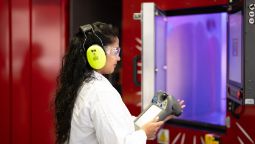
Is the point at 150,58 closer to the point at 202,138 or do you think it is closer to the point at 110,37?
the point at 110,37

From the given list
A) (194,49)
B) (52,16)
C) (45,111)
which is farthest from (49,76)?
(194,49)

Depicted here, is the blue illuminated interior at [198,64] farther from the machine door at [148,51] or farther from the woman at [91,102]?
the woman at [91,102]

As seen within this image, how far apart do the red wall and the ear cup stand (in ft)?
6.21

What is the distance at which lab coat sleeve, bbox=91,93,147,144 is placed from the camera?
1965mm

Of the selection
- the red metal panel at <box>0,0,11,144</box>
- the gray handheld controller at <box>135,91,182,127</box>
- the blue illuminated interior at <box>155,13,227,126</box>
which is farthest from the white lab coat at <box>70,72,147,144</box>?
the red metal panel at <box>0,0,11,144</box>

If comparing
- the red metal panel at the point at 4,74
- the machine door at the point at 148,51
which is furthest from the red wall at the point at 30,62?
the machine door at the point at 148,51

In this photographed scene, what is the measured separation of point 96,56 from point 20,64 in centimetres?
211

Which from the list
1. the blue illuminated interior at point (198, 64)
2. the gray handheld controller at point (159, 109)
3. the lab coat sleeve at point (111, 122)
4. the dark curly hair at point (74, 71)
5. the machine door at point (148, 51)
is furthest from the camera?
the blue illuminated interior at point (198, 64)

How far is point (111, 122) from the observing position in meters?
1.97

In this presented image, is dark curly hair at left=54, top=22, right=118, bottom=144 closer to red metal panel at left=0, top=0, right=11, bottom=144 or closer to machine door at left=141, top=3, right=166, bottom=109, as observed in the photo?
machine door at left=141, top=3, right=166, bottom=109

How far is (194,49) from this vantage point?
377 centimetres

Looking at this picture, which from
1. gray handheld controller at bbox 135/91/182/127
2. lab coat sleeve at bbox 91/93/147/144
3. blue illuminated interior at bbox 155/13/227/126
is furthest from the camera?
blue illuminated interior at bbox 155/13/227/126

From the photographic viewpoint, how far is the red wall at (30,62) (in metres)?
3.92

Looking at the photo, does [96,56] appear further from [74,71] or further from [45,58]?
[45,58]
